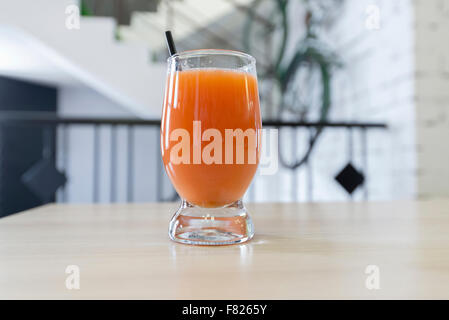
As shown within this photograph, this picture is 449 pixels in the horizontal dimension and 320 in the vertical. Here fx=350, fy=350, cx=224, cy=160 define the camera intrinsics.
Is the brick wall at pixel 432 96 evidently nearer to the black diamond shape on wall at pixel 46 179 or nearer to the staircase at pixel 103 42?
the black diamond shape on wall at pixel 46 179

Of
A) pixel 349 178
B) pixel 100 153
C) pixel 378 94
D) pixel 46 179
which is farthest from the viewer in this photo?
pixel 100 153

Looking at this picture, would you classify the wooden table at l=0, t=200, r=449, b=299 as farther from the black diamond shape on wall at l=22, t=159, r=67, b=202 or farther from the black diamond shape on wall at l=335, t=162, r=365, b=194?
the black diamond shape on wall at l=335, t=162, r=365, b=194

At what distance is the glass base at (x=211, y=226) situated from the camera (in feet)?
0.99

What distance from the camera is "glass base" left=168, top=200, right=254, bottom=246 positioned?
301mm

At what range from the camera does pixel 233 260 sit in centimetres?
24

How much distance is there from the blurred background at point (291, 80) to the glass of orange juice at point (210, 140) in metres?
0.57

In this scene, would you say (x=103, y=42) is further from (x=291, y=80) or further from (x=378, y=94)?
(x=378, y=94)

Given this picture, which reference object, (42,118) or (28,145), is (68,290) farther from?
(28,145)

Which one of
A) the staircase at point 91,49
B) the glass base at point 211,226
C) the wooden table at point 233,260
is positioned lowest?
the wooden table at point 233,260

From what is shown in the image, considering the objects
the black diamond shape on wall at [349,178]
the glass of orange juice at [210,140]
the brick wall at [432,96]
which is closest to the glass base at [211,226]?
the glass of orange juice at [210,140]

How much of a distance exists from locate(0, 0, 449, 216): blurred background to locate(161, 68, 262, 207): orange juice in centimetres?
56

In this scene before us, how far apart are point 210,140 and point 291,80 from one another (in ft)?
7.19

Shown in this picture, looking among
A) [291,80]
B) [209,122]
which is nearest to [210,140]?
[209,122]

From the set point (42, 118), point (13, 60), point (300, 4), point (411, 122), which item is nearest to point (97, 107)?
point (13, 60)
